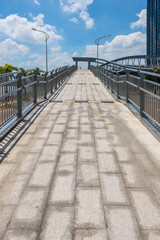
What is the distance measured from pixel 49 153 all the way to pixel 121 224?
78.3 inches

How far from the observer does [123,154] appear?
3824 millimetres

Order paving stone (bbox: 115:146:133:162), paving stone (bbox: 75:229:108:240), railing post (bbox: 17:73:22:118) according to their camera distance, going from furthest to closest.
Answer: railing post (bbox: 17:73:22:118)
paving stone (bbox: 115:146:133:162)
paving stone (bbox: 75:229:108:240)

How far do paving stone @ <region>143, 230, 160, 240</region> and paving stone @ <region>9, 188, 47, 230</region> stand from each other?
100cm

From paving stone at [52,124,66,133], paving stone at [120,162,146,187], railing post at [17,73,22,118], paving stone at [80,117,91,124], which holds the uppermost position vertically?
railing post at [17,73,22,118]

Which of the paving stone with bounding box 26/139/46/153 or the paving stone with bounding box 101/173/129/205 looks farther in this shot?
the paving stone with bounding box 26/139/46/153

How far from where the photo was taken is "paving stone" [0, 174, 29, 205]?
8.42 feet

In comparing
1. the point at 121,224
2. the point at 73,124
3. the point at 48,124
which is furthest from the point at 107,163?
the point at 48,124

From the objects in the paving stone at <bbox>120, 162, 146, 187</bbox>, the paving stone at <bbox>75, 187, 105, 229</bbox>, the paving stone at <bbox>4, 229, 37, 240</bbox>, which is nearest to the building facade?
the paving stone at <bbox>120, 162, 146, 187</bbox>

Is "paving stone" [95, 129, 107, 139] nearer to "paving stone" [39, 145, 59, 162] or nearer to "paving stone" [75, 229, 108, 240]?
"paving stone" [39, 145, 59, 162]

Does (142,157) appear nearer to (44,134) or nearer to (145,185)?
(145,185)

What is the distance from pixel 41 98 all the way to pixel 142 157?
6.42 meters

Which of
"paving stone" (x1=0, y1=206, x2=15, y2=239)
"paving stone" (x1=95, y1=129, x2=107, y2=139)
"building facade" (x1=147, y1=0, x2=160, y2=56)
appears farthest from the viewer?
"building facade" (x1=147, y1=0, x2=160, y2=56)

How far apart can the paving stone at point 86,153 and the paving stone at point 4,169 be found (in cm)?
110

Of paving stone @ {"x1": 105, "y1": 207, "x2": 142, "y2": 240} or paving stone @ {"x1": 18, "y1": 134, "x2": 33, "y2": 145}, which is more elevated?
paving stone @ {"x1": 18, "y1": 134, "x2": 33, "y2": 145}
